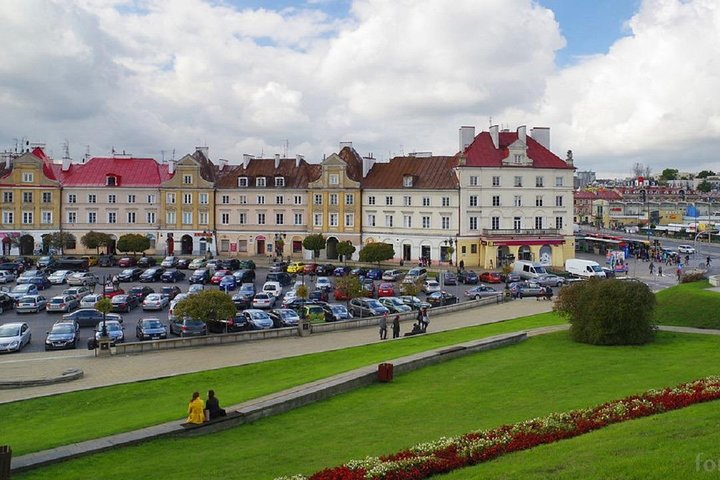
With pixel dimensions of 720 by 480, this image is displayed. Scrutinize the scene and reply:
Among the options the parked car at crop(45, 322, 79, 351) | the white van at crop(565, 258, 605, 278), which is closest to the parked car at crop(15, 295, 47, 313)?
the parked car at crop(45, 322, 79, 351)

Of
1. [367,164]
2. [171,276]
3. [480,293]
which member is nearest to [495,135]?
[367,164]

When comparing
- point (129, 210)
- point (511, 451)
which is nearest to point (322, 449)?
point (511, 451)

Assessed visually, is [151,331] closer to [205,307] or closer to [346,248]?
[205,307]

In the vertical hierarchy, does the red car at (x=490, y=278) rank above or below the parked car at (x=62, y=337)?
above

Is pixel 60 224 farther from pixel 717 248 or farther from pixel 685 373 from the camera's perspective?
pixel 717 248

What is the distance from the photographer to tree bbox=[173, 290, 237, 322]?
118 ft

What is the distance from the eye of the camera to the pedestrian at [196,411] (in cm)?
1834

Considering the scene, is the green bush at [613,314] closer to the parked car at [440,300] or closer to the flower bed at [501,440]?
the flower bed at [501,440]

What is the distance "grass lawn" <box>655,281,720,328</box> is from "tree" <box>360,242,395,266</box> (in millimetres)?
33505

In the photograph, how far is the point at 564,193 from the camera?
77.1 meters

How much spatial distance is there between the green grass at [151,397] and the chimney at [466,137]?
156 ft

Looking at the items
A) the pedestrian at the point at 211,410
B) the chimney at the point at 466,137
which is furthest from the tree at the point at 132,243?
the pedestrian at the point at 211,410

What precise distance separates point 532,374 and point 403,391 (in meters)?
4.42

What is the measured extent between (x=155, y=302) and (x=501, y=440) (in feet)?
120
